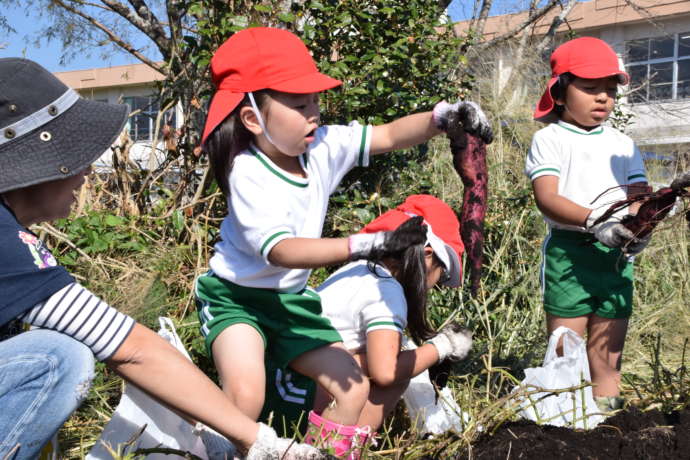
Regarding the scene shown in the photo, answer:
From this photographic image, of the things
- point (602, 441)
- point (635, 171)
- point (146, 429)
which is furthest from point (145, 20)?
point (602, 441)

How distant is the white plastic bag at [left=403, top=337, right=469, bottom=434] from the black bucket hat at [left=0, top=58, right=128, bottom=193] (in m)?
1.50

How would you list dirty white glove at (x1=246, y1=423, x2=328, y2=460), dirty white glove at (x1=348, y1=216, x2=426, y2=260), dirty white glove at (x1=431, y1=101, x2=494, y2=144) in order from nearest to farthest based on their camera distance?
dirty white glove at (x1=246, y1=423, x2=328, y2=460)
dirty white glove at (x1=348, y1=216, x2=426, y2=260)
dirty white glove at (x1=431, y1=101, x2=494, y2=144)

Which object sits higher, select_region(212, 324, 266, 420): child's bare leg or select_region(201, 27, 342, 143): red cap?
select_region(201, 27, 342, 143): red cap

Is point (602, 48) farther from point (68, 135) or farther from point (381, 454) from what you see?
point (68, 135)

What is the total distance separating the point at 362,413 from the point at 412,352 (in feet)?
0.99

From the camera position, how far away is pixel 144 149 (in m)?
4.71

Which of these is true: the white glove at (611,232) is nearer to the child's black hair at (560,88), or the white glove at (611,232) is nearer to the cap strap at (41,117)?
the child's black hair at (560,88)

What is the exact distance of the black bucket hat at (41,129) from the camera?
5.45 feet

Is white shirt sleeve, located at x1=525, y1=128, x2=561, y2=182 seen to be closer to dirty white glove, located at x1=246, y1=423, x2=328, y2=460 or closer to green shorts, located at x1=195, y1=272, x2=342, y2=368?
green shorts, located at x1=195, y1=272, x2=342, y2=368

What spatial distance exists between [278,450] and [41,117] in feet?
3.27

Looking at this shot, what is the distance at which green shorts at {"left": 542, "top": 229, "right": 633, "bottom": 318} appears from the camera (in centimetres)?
292

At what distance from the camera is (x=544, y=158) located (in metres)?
2.94

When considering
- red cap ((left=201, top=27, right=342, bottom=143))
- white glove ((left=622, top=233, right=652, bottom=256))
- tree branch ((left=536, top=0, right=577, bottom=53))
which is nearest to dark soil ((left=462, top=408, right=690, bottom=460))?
white glove ((left=622, top=233, right=652, bottom=256))

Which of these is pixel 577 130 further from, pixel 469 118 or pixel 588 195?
pixel 469 118
